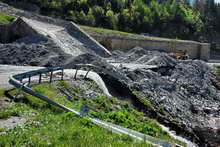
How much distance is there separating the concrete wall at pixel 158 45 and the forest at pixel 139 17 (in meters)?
18.8

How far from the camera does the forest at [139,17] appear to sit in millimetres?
63125

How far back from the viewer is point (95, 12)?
221 ft

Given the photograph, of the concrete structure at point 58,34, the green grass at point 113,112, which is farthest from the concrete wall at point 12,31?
the green grass at point 113,112

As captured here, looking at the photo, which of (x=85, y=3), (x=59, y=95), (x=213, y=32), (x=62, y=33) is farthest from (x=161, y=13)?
(x=59, y=95)

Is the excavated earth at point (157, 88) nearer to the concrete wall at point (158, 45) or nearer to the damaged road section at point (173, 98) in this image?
the damaged road section at point (173, 98)

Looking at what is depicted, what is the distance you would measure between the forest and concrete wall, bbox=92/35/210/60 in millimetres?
18829

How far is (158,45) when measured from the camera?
160 ft

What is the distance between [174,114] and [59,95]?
7713mm

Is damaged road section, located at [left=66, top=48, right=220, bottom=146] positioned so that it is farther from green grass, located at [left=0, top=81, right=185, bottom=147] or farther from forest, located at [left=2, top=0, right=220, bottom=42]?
forest, located at [left=2, top=0, right=220, bottom=42]

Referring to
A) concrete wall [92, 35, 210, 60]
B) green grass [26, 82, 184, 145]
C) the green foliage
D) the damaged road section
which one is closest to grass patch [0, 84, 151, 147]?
green grass [26, 82, 184, 145]

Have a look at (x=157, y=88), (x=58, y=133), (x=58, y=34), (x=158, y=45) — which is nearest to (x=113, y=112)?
(x=58, y=133)

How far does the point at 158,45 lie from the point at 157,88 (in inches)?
1114

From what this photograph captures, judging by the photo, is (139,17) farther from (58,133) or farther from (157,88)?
(58,133)

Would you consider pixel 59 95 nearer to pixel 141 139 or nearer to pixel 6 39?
pixel 141 139
